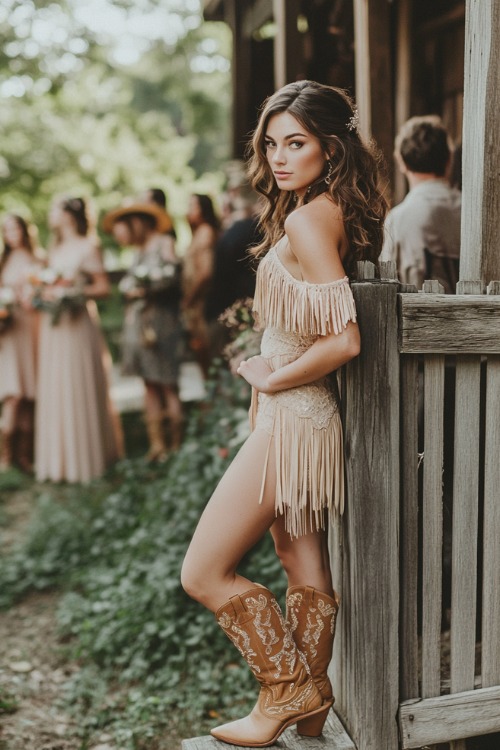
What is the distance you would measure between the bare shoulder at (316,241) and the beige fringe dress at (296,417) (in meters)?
0.05

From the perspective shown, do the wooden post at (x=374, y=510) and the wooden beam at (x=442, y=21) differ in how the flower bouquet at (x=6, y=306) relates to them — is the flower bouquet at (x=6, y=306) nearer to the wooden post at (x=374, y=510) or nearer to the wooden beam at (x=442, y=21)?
the wooden beam at (x=442, y=21)

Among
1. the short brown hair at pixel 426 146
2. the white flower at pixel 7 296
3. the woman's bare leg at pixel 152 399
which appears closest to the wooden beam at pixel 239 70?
the woman's bare leg at pixel 152 399

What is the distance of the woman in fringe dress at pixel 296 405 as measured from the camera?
7.04 ft

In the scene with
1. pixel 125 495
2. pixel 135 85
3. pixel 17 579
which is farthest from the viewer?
pixel 135 85

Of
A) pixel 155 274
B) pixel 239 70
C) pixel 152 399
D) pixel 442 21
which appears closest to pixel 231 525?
pixel 442 21

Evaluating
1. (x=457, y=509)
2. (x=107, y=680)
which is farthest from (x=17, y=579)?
(x=457, y=509)

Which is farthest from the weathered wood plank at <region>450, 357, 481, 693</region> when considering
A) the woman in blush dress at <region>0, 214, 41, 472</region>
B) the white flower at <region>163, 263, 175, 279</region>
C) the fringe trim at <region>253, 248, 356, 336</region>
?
the woman in blush dress at <region>0, 214, 41, 472</region>

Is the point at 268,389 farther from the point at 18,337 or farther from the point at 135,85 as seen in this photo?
the point at 135,85

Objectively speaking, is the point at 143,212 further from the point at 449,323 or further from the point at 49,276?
the point at 449,323

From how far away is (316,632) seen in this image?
2361 millimetres

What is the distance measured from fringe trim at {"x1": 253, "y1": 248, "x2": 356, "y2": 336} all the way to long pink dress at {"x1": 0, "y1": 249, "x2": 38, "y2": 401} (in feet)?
18.2

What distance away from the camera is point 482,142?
7.80 feet

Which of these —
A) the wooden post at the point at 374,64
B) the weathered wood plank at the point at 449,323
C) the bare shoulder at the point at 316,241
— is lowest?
the weathered wood plank at the point at 449,323

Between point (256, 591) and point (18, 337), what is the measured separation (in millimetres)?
5752
